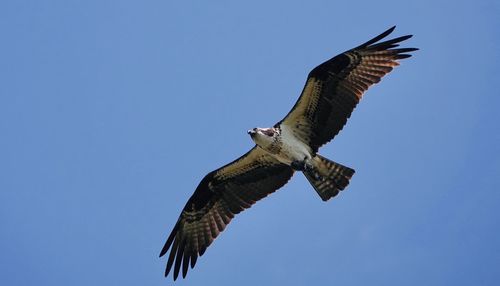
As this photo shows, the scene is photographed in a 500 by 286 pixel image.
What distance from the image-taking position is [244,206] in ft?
54.3

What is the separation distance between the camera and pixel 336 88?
15.3 m

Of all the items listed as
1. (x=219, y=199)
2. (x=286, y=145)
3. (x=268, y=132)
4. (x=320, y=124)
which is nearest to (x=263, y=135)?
(x=268, y=132)

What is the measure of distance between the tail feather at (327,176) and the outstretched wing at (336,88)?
1.00 feet

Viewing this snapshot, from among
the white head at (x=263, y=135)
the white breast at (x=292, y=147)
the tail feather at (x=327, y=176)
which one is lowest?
the tail feather at (x=327, y=176)

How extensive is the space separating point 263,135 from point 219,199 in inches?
83.8

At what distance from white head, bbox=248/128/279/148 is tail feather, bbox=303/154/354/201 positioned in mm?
875

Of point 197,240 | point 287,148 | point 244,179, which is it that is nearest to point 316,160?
point 287,148

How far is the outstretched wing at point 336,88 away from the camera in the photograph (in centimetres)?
1527

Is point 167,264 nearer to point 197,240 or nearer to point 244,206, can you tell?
point 197,240

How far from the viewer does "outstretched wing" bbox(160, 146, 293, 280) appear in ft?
53.0

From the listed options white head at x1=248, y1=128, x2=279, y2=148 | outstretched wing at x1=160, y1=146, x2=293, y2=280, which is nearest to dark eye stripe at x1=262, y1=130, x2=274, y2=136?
white head at x1=248, y1=128, x2=279, y2=148

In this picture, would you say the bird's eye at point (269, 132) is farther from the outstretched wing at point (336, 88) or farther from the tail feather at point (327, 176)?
the tail feather at point (327, 176)

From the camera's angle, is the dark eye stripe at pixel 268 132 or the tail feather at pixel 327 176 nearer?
the dark eye stripe at pixel 268 132

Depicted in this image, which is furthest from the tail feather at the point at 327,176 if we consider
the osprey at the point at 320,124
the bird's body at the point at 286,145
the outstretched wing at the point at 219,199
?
the outstretched wing at the point at 219,199
